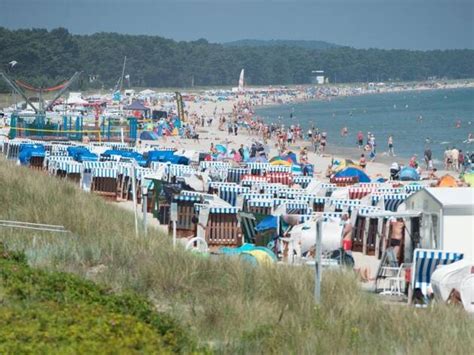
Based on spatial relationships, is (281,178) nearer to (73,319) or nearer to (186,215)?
(186,215)

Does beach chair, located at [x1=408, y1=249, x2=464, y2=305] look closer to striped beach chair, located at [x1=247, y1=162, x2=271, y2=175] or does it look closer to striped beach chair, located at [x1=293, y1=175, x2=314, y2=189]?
striped beach chair, located at [x1=293, y1=175, x2=314, y2=189]

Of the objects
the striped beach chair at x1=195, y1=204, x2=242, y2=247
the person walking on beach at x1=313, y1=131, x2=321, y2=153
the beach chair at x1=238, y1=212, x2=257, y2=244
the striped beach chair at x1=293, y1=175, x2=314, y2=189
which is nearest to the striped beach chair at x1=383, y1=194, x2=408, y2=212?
the beach chair at x1=238, y1=212, x2=257, y2=244

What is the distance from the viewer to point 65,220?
14180 millimetres

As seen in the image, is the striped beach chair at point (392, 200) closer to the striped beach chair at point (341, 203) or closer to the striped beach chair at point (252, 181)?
the striped beach chair at point (341, 203)

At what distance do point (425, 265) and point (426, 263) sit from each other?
0.09 feet

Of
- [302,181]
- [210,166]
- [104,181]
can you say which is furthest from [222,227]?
[210,166]

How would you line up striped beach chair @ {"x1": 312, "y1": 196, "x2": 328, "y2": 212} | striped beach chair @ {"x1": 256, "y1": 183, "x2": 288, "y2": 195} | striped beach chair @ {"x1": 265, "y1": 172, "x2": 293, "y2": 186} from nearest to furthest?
striped beach chair @ {"x1": 312, "y1": 196, "x2": 328, "y2": 212} < striped beach chair @ {"x1": 256, "y1": 183, "x2": 288, "y2": 195} < striped beach chair @ {"x1": 265, "y1": 172, "x2": 293, "y2": 186}

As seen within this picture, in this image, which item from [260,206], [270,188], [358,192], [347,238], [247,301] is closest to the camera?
[247,301]

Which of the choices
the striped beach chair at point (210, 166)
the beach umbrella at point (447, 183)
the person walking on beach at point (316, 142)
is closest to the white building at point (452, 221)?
the beach umbrella at point (447, 183)

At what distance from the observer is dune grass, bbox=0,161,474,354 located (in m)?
7.79

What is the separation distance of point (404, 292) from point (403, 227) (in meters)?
2.50

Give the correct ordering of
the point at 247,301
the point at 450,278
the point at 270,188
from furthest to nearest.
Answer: the point at 270,188, the point at 450,278, the point at 247,301

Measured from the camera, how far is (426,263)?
489 inches

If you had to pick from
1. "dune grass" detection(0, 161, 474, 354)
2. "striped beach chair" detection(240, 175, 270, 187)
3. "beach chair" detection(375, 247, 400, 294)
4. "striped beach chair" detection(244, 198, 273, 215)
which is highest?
"striped beach chair" detection(240, 175, 270, 187)
